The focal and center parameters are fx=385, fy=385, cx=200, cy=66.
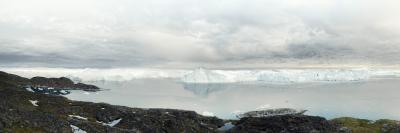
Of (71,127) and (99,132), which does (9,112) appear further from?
(99,132)

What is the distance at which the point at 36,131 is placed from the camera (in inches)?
5054

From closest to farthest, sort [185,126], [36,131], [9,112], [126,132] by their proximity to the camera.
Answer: [36,131] < [9,112] < [126,132] < [185,126]

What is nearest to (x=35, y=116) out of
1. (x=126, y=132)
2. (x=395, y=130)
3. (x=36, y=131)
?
(x=36, y=131)

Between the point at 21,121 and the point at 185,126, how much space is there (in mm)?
83602

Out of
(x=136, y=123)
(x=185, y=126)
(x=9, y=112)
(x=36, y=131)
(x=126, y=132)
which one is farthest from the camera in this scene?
(x=185, y=126)

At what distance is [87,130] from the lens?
5728 inches

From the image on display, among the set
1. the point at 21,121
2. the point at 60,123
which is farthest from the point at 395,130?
the point at 21,121

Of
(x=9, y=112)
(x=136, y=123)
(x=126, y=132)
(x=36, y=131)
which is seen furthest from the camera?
(x=136, y=123)

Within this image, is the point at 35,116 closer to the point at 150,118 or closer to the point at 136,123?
the point at 136,123

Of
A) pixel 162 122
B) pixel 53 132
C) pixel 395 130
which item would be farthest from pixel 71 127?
pixel 395 130

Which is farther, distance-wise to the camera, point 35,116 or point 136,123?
point 136,123

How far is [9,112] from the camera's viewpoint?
141 meters

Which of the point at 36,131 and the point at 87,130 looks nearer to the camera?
the point at 36,131

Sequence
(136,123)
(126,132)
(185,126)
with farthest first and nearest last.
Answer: (185,126), (136,123), (126,132)
